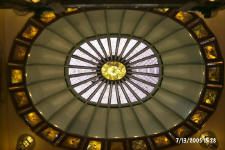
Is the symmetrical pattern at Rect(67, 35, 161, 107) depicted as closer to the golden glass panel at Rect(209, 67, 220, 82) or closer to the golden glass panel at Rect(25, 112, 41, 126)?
the golden glass panel at Rect(25, 112, 41, 126)

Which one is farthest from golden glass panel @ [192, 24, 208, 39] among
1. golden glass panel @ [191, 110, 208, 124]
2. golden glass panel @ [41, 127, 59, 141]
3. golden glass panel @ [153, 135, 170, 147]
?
golden glass panel @ [41, 127, 59, 141]

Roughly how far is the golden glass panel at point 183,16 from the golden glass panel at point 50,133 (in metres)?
6.28

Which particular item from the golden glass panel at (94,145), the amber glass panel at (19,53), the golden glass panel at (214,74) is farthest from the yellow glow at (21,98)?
the golden glass panel at (214,74)

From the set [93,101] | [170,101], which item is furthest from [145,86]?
[93,101]

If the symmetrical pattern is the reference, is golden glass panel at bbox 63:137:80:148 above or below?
below

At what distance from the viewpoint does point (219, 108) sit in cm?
1152

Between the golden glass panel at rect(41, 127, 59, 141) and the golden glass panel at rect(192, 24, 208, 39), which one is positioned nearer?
the golden glass panel at rect(192, 24, 208, 39)

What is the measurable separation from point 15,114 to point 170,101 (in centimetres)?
613

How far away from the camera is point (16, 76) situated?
1140 cm

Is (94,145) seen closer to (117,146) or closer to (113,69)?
(117,146)

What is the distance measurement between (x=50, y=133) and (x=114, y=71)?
142 inches

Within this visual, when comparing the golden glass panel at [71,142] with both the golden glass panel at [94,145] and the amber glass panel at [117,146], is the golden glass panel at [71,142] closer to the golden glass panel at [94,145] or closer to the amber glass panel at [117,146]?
the golden glass panel at [94,145]

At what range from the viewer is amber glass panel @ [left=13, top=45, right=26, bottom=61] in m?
11.0

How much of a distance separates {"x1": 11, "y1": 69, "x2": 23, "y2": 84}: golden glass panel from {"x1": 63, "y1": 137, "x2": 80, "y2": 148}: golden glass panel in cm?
291
